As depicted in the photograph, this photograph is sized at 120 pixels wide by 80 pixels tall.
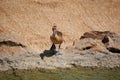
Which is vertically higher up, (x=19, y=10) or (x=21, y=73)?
(x=19, y=10)

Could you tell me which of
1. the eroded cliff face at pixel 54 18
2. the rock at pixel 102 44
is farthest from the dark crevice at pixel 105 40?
the eroded cliff face at pixel 54 18

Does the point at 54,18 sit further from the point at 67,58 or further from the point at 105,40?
the point at 67,58

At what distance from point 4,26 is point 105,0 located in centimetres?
903

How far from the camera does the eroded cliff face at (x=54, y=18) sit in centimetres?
1972

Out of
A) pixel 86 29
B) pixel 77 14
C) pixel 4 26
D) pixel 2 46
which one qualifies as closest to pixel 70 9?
pixel 77 14

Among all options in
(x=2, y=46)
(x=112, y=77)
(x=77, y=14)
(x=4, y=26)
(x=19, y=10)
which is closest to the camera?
(x=112, y=77)

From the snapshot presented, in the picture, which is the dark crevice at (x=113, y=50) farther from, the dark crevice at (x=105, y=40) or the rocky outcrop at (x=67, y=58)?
the dark crevice at (x=105, y=40)

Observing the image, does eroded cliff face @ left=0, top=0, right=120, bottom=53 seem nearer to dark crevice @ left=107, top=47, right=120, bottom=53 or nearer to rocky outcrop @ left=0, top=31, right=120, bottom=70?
rocky outcrop @ left=0, top=31, right=120, bottom=70

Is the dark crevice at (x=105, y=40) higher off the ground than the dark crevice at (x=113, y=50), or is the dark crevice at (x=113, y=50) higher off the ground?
the dark crevice at (x=105, y=40)

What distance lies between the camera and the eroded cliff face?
64.7 ft

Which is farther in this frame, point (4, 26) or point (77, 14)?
point (77, 14)

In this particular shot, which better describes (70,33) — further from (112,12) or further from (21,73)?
(21,73)

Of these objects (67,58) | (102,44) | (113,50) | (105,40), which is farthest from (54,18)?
(67,58)

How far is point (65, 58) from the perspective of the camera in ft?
44.0
